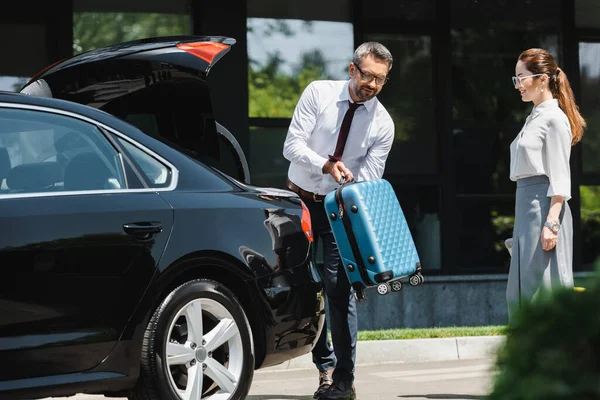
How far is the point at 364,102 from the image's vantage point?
630 cm

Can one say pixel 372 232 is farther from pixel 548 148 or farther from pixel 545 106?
pixel 545 106

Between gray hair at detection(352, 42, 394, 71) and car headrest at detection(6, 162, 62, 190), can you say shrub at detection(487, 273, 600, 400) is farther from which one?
gray hair at detection(352, 42, 394, 71)

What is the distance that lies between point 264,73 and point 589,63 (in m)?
3.70

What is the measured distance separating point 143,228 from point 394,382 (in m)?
2.97

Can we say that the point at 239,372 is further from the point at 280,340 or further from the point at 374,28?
the point at 374,28

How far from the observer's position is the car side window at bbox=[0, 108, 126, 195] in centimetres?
477

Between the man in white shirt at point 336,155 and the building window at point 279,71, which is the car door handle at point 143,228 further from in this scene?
the building window at point 279,71

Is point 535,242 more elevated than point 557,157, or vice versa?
point 557,157

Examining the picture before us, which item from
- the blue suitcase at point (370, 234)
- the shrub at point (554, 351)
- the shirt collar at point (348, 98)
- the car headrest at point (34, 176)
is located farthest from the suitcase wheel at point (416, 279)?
the shrub at point (554, 351)

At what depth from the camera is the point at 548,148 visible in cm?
597

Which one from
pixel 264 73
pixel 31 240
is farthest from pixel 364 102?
pixel 264 73

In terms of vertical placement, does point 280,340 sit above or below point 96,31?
below

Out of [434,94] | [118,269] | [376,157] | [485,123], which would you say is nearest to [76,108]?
[118,269]

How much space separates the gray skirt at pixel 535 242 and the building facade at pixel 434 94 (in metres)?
5.57
